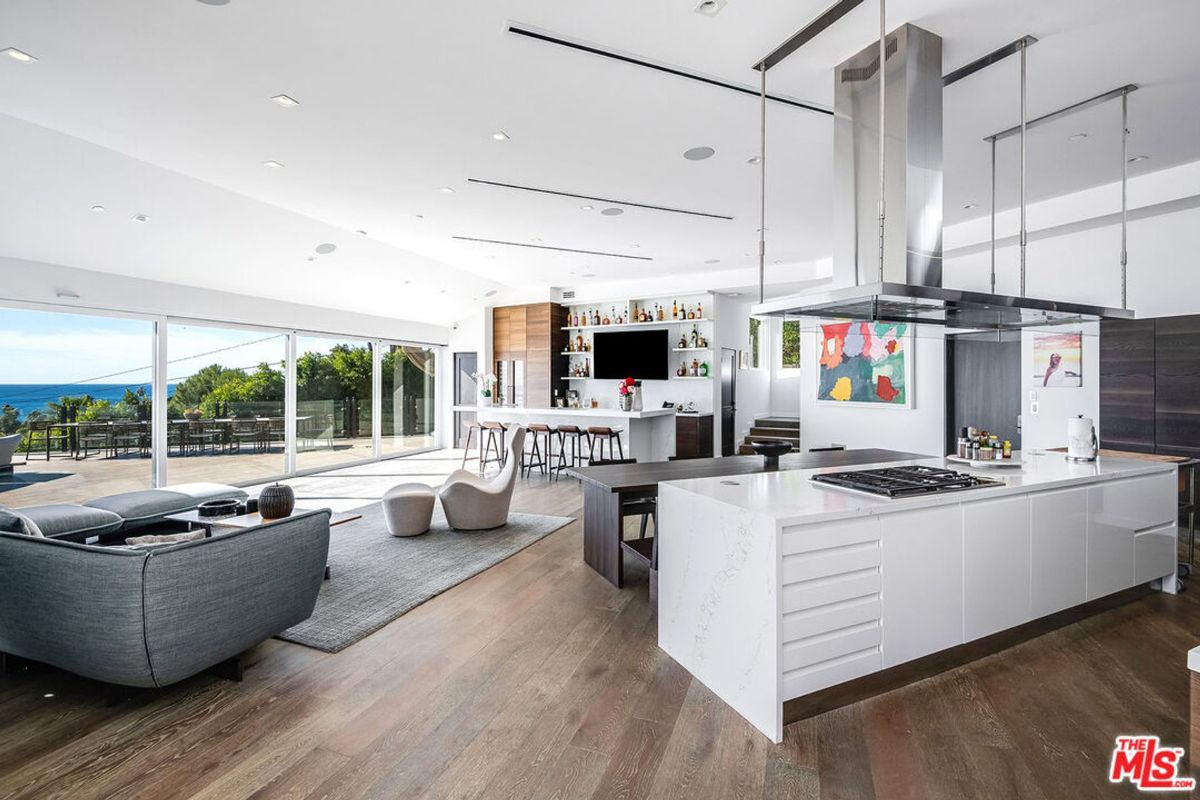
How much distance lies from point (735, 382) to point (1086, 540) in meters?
6.49

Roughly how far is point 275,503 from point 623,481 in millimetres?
2288

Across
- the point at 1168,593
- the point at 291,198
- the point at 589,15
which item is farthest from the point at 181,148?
the point at 1168,593

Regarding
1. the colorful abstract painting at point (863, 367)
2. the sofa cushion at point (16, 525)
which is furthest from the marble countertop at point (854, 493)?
the sofa cushion at point (16, 525)

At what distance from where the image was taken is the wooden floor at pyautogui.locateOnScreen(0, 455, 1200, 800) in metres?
1.88

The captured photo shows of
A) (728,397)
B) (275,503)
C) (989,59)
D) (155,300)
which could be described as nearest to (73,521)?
(275,503)

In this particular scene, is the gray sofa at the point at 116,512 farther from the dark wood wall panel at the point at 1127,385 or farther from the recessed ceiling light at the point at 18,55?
the dark wood wall panel at the point at 1127,385

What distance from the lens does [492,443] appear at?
10.4 metres

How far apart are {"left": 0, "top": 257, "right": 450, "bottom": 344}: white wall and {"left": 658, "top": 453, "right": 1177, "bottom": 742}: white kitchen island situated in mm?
6464

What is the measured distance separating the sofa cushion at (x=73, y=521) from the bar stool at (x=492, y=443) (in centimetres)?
470

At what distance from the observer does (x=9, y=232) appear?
493 cm

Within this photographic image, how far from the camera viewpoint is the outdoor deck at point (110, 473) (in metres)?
5.58

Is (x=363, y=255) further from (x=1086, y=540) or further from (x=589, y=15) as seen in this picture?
(x=1086, y=540)

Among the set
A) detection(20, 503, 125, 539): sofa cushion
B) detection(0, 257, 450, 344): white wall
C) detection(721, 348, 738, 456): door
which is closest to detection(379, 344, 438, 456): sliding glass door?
detection(0, 257, 450, 344): white wall

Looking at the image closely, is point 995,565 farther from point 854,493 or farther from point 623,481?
point 623,481
